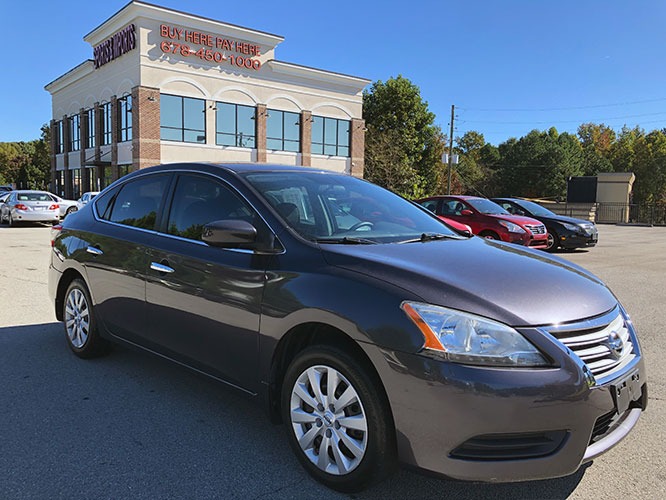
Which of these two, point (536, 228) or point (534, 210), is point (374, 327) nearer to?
point (536, 228)

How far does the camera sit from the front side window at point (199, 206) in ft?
11.4

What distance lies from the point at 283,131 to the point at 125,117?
1016 centimetres

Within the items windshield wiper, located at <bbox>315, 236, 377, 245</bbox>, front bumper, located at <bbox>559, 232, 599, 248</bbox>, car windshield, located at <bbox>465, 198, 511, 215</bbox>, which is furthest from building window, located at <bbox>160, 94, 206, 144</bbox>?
windshield wiper, located at <bbox>315, 236, 377, 245</bbox>

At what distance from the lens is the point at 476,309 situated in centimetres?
238

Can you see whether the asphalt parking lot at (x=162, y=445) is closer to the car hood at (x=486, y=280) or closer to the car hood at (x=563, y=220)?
the car hood at (x=486, y=280)

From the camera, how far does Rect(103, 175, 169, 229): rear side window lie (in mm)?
4086

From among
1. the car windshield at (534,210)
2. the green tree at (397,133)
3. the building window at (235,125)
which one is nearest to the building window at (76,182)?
the building window at (235,125)

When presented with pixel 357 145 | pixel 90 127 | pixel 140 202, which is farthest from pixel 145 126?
pixel 140 202

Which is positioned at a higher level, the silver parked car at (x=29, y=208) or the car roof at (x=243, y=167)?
the car roof at (x=243, y=167)

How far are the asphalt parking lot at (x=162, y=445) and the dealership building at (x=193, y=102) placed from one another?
26030 mm

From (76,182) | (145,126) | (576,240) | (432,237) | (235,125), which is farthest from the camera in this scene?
(76,182)

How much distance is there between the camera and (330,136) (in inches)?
1531

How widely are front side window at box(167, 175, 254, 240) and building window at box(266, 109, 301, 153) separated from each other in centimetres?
3238

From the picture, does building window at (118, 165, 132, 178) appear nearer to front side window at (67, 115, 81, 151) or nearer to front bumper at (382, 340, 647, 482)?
front side window at (67, 115, 81, 151)
